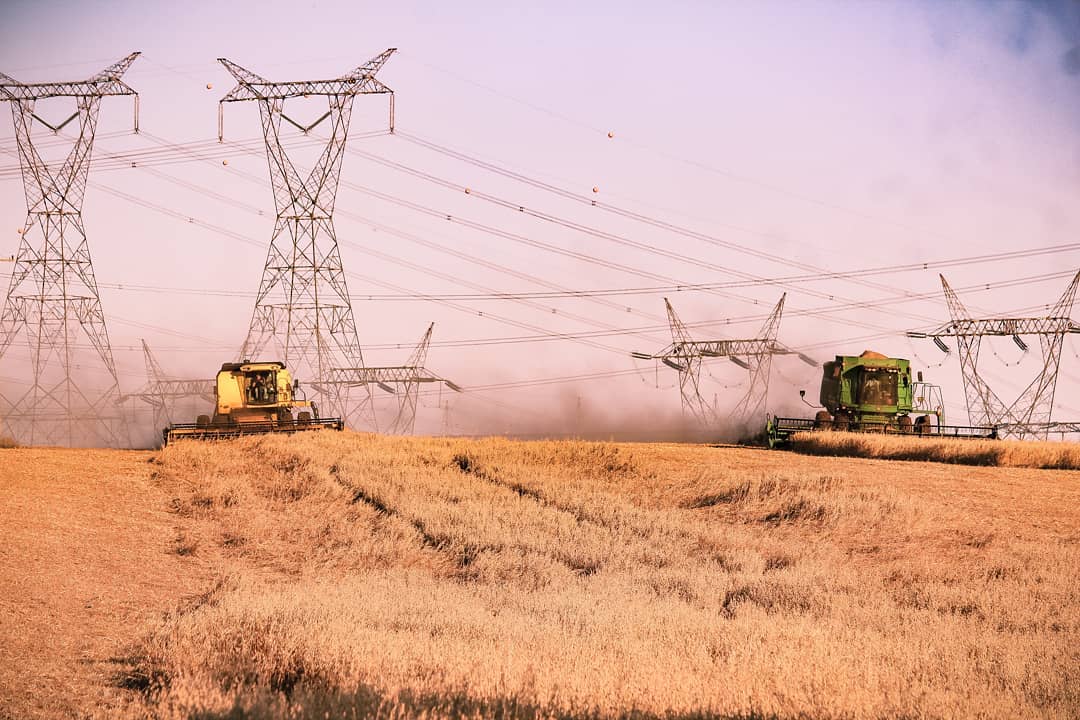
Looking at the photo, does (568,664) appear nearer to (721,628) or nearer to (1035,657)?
(721,628)

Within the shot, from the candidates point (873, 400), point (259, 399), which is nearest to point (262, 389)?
point (259, 399)

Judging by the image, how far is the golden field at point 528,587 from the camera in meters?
10.1

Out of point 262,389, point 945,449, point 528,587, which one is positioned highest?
→ point 262,389

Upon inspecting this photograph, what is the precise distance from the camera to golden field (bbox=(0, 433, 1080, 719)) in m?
10.1

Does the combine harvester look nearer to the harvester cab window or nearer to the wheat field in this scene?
the wheat field

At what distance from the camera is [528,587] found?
1786cm

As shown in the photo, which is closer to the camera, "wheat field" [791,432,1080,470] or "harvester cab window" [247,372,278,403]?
"wheat field" [791,432,1080,470]

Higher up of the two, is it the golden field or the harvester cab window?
the harvester cab window

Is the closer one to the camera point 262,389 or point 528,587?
point 528,587

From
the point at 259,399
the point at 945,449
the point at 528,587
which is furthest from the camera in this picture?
the point at 259,399

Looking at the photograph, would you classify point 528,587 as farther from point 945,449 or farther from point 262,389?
point 262,389

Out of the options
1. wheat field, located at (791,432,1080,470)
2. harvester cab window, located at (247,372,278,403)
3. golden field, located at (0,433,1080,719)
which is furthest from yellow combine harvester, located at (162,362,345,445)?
wheat field, located at (791,432,1080,470)

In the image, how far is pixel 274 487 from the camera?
95.3ft

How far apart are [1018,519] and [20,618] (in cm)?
2208
